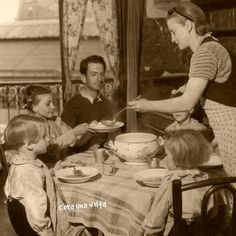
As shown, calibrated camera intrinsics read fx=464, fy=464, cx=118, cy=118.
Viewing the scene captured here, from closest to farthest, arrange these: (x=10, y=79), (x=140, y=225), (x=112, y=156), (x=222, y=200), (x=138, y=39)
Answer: (x=140, y=225), (x=222, y=200), (x=112, y=156), (x=138, y=39), (x=10, y=79)

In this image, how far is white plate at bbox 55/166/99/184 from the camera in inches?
65.5

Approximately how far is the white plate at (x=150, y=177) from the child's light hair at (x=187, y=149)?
0.09 metres

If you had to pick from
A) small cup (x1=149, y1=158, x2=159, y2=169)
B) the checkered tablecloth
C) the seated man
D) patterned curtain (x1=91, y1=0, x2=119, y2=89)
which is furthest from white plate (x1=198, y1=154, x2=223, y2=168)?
patterned curtain (x1=91, y1=0, x2=119, y2=89)

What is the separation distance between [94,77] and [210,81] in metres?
0.97

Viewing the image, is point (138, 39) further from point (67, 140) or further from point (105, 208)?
point (105, 208)

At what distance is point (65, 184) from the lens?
1.67m

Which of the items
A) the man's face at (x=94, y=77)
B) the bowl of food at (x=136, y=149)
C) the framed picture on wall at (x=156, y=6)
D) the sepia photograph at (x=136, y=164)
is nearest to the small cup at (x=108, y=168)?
the sepia photograph at (x=136, y=164)

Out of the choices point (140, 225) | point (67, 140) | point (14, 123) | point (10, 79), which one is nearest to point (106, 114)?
point (67, 140)

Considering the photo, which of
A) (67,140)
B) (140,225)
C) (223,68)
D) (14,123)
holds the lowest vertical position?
(140,225)

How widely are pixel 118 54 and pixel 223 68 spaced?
7.73ft

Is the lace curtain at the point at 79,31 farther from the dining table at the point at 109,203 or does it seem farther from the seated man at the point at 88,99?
the dining table at the point at 109,203

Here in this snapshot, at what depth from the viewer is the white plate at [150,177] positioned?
1584 millimetres

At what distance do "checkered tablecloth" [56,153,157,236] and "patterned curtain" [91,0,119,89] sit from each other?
240 centimetres

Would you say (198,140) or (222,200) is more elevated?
(198,140)
